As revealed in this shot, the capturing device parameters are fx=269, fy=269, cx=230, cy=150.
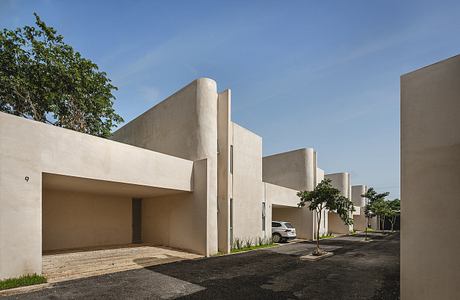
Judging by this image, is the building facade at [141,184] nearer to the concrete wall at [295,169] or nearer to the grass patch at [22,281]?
the grass patch at [22,281]

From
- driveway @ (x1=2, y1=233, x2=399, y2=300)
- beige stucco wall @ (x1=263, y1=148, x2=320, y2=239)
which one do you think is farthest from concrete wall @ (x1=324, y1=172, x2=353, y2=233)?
driveway @ (x1=2, y1=233, x2=399, y2=300)

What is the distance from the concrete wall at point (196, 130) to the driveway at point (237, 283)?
2.85m

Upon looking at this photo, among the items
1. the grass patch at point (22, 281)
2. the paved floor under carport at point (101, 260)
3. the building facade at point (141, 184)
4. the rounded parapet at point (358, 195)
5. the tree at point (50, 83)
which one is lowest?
the rounded parapet at point (358, 195)

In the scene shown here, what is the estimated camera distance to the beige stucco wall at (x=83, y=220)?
1346 centimetres

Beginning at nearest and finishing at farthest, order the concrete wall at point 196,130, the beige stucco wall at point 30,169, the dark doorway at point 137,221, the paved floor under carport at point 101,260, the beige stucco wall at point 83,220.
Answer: the beige stucco wall at point 30,169
the paved floor under carport at point 101,260
the beige stucco wall at point 83,220
the concrete wall at point 196,130
the dark doorway at point 137,221

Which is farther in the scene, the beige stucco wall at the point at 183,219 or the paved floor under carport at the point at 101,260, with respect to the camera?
the beige stucco wall at the point at 183,219

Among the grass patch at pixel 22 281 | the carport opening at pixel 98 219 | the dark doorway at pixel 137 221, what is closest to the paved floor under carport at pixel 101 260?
the carport opening at pixel 98 219

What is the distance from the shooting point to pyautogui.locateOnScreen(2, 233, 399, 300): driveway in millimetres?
7043

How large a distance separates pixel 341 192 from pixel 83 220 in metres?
32.6

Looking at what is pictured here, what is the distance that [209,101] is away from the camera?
50.1 feet

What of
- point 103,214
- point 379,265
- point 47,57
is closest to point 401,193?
point 379,265

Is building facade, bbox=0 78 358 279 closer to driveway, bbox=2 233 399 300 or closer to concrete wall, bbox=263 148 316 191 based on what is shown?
driveway, bbox=2 233 399 300

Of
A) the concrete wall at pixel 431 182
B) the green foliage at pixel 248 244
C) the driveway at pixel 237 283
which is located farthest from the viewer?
the green foliage at pixel 248 244

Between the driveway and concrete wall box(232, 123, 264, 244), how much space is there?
17.5 ft
